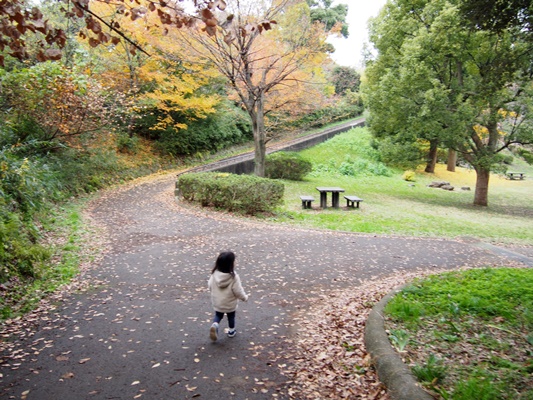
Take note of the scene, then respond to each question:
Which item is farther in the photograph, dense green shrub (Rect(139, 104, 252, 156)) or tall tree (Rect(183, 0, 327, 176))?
dense green shrub (Rect(139, 104, 252, 156))

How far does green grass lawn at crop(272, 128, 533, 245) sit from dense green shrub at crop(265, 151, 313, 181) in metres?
0.70

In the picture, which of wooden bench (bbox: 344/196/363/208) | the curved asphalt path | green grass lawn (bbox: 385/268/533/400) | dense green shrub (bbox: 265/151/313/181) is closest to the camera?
green grass lawn (bbox: 385/268/533/400)

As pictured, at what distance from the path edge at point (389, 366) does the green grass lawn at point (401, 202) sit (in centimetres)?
692

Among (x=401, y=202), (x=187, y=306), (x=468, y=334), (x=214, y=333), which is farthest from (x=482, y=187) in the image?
(x=214, y=333)

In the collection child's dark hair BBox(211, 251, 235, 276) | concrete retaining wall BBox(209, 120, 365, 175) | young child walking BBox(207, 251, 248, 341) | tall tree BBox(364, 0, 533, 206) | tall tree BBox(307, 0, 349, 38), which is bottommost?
young child walking BBox(207, 251, 248, 341)

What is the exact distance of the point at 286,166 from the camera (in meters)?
20.2

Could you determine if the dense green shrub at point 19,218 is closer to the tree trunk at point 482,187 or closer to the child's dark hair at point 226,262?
the child's dark hair at point 226,262

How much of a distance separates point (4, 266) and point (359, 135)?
111 feet

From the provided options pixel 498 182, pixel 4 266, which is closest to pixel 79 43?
pixel 4 266

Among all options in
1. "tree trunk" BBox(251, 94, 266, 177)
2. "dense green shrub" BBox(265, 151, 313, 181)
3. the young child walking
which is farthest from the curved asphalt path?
"dense green shrub" BBox(265, 151, 313, 181)

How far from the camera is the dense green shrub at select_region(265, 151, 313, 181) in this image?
20016mm

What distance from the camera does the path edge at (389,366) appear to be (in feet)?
9.48

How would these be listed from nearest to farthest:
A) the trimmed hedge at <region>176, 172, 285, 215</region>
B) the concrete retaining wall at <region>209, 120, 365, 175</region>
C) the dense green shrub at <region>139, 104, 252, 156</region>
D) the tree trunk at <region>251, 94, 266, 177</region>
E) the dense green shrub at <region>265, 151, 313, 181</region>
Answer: the trimmed hedge at <region>176, 172, 285, 215</region> → the tree trunk at <region>251, 94, 266, 177</region> → the concrete retaining wall at <region>209, 120, 365, 175</region> → the dense green shrub at <region>265, 151, 313, 181</region> → the dense green shrub at <region>139, 104, 252, 156</region>

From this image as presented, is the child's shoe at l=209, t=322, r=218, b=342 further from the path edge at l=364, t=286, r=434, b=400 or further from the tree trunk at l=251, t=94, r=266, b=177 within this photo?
the tree trunk at l=251, t=94, r=266, b=177
